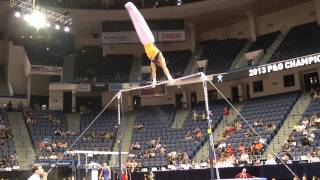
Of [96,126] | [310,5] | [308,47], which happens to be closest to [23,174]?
[96,126]

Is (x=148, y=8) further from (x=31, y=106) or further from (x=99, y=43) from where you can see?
(x=31, y=106)

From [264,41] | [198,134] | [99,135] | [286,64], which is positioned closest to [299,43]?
[286,64]

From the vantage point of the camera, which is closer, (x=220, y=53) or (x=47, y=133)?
(x=47, y=133)

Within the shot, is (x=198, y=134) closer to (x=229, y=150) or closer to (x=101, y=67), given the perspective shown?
(x=229, y=150)

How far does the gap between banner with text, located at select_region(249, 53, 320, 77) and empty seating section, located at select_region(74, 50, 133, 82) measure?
10801mm

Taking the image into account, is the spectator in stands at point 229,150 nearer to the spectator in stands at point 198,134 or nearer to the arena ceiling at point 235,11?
the spectator in stands at point 198,134

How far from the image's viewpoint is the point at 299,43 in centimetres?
2892

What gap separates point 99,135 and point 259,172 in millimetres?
14840

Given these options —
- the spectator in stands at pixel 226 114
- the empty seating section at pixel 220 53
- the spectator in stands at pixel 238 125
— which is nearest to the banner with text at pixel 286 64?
the spectator in stands at pixel 226 114

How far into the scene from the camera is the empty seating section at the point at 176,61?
33750 mm

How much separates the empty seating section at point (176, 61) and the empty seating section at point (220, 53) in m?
1.49

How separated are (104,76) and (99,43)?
13.4 feet

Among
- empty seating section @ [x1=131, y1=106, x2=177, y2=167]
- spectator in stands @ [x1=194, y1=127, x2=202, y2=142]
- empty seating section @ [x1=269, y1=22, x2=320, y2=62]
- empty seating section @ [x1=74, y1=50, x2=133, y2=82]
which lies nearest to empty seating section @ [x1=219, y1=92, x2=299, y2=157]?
spectator in stands @ [x1=194, y1=127, x2=202, y2=142]

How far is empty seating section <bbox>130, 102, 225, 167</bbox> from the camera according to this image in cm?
2680
